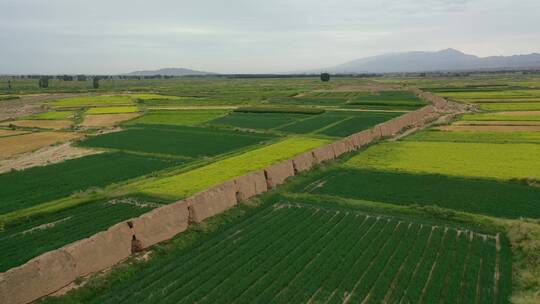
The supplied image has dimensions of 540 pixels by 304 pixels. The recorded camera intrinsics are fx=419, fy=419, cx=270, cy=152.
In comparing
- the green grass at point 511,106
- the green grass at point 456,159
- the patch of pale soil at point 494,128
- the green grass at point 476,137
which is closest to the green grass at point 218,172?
the green grass at point 456,159

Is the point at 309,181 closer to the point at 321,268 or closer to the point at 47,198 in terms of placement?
the point at 321,268

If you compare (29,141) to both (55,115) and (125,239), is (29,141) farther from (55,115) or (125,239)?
(125,239)

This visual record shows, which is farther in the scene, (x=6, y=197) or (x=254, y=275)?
(x=6, y=197)

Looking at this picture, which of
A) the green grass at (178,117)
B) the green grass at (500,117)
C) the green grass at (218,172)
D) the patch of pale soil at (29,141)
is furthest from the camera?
the green grass at (178,117)

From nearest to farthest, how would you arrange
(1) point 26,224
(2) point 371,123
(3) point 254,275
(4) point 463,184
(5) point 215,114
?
1. (3) point 254,275
2. (1) point 26,224
3. (4) point 463,184
4. (2) point 371,123
5. (5) point 215,114

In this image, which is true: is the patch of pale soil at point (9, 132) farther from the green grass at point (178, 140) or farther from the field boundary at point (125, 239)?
the field boundary at point (125, 239)

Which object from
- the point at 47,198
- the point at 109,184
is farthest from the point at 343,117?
the point at 47,198

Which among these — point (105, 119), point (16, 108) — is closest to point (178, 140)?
point (105, 119)
